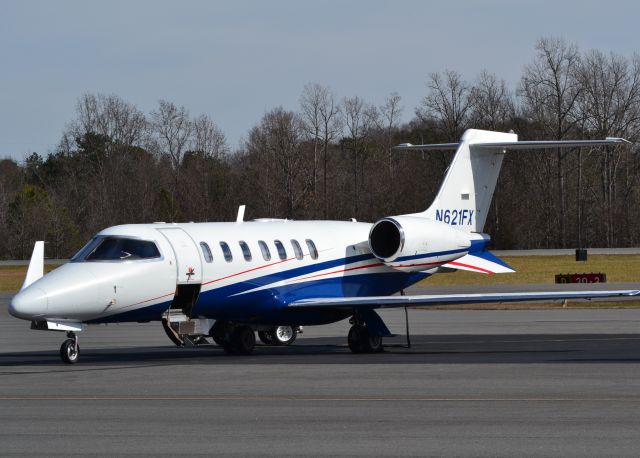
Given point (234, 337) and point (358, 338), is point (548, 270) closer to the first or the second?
point (358, 338)

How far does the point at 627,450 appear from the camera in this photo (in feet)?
34.0

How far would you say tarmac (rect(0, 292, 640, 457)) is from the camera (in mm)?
11008

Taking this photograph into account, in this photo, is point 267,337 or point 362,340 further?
point 267,337

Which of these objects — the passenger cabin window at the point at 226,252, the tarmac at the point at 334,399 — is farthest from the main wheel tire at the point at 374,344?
the passenger cabin window at the point at 226,252

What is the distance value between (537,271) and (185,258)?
41888mm

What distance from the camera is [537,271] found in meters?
60.9

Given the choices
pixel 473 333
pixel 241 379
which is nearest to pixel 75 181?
pixel 473 333

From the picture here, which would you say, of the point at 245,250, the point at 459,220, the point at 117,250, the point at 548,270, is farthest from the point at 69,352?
the point at 548,270

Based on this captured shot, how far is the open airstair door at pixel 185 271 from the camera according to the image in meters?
21.3

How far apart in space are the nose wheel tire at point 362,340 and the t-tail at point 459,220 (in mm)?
2337

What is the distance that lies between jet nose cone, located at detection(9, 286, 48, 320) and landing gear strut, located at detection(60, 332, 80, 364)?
113 cm

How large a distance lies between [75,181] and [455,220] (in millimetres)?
74079

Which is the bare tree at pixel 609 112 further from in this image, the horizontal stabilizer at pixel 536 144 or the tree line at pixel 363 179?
the horizontal stabilizer at pixel 536 144

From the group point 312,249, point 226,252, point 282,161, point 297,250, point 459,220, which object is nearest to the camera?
point 226,252
